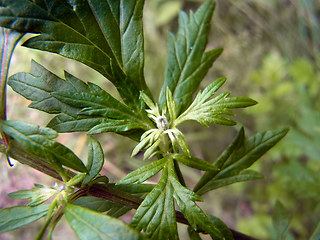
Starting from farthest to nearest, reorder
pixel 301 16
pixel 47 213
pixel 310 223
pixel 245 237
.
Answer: pixel 301 16 < pixel 310 223 < pixel 245 237 < pixel 47 213

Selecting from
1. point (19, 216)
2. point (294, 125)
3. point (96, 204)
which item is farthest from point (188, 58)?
point (294, 125)

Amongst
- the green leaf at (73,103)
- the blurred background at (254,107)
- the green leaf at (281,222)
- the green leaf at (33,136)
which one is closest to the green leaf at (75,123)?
the green leaf at (73,103)

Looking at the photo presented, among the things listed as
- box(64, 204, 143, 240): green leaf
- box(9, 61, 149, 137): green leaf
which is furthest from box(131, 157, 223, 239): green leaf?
box(9, 61, 149, 137): green leaf

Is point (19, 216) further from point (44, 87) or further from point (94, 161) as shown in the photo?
point (44, 87)

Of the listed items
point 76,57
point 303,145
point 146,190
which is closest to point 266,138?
point 146,190

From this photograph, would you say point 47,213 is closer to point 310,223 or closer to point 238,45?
point 310,223

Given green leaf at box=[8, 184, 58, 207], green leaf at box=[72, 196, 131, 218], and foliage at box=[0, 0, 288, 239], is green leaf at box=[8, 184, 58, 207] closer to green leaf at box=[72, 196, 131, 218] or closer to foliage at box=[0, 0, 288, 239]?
foliage at box=[0, 0, 288, 239]
